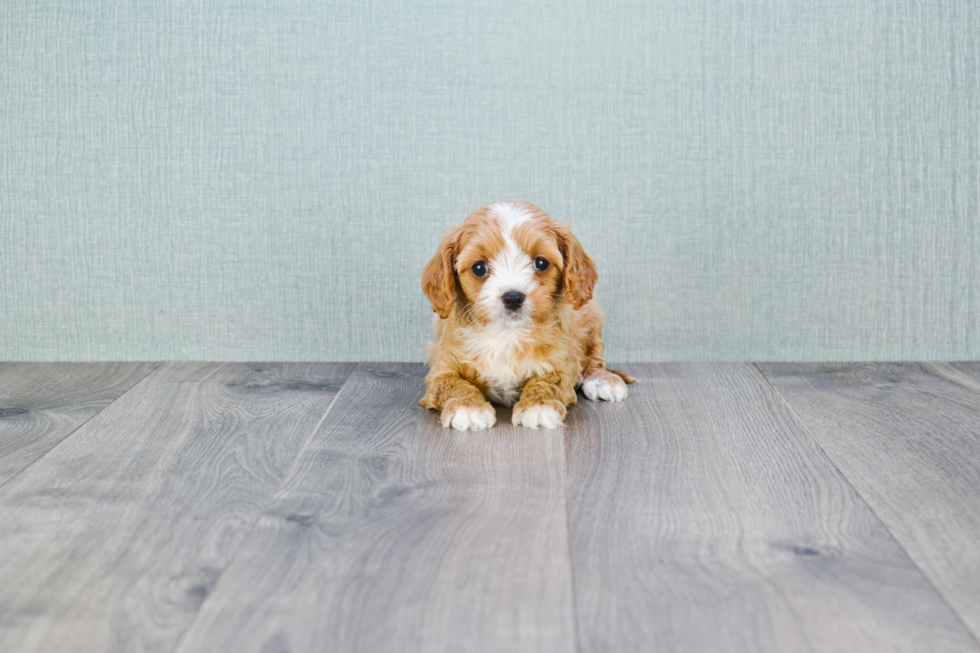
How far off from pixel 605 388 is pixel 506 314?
431 millimetres

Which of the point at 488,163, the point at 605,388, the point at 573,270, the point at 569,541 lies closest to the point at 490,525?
the point at 569,541

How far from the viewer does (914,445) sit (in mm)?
1727

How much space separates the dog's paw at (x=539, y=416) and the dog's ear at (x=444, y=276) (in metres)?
0.29

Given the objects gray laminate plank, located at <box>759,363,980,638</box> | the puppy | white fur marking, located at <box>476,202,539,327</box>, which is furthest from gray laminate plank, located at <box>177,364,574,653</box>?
gray laminate plank, located at <box>759,363,980,638</box>

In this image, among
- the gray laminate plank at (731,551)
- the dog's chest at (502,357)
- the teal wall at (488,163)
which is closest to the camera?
the gray laminate plank at (731,551)

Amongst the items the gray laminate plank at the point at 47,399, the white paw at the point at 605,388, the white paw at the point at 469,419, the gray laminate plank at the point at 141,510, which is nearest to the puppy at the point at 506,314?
the white paw at the point at 469,419

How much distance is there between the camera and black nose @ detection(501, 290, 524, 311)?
1832 mm

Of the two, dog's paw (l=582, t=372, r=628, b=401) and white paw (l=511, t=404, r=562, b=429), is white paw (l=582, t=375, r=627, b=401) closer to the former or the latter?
dog's paw (l=582, t=372, r=628, b=401)

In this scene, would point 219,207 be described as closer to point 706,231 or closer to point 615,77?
point 615,77

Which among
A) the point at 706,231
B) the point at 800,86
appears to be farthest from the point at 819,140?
the point at 706,231

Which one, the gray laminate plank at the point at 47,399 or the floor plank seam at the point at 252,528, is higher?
the gray laminate plank at the point at 47,399

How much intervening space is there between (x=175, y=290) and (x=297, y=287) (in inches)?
15.3

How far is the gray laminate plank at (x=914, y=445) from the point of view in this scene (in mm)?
1218

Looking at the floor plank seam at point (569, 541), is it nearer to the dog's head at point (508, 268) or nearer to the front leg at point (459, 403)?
the front leg at point (459, 403)
